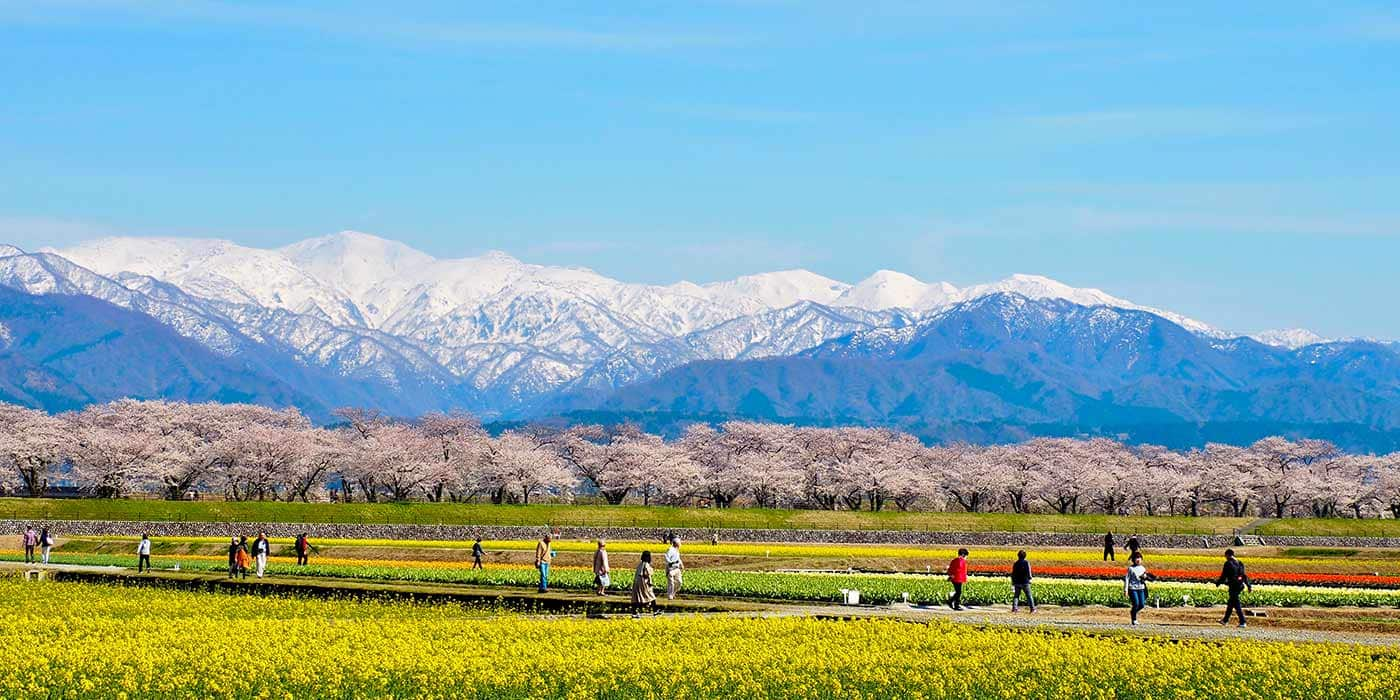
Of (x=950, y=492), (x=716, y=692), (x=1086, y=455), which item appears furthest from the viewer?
(x=1086, y=455)

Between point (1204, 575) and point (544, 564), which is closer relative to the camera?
point (544, 564)

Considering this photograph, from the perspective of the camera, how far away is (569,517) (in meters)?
97.6

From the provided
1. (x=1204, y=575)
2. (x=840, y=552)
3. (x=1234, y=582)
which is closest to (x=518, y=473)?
(x=840, y=552)

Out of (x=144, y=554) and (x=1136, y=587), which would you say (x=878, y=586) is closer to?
(x=1136, y=587)

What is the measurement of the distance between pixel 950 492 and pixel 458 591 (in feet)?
347

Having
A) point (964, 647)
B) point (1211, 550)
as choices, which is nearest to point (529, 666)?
point (964, 647)

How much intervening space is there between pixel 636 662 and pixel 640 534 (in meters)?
65.1

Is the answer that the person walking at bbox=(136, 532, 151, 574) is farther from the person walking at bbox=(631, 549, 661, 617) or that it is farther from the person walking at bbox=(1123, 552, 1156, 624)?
the person walking at bbox=(1123, 552, 1156, 624)

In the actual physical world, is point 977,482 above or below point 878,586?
above

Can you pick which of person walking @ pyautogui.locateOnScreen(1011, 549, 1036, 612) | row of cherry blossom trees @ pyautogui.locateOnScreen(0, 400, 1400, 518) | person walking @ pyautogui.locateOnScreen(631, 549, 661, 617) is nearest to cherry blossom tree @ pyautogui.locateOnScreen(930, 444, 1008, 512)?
row of cherry blossom trees @ pyautogui.locateOnScreen(0, 400, 1400, 518)

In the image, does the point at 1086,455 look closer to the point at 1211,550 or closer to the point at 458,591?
the point at 1211,550

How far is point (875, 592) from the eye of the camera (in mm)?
44344

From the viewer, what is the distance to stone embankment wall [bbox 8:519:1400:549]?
3310 inches

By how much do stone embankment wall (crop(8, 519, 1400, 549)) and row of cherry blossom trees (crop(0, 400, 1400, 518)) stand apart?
2813cm
